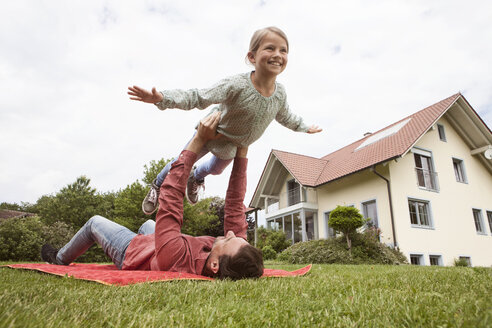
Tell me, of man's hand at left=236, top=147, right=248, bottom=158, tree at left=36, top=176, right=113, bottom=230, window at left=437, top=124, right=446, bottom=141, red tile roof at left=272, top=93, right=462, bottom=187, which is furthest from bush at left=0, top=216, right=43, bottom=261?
window at left=437, top=124, right=446, bottom=141

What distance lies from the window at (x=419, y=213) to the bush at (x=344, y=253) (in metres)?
2.34

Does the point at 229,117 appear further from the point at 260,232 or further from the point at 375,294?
the point at 260,232

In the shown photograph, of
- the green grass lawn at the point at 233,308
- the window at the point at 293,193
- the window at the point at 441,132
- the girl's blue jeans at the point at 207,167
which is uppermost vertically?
the window at the point at 441,132

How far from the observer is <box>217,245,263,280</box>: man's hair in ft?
7.99

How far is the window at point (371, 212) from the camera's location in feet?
41.7

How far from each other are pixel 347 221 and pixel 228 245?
8394 mm

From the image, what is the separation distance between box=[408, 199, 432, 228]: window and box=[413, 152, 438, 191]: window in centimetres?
86

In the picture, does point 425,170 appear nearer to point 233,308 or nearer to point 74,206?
point 233,308

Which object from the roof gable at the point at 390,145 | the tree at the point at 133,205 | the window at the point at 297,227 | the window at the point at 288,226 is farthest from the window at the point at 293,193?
the tree at the point at 133,205

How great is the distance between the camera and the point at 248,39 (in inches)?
130

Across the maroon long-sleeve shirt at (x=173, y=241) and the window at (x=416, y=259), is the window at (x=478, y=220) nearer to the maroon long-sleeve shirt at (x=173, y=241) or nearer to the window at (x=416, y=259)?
the window at (x=416, y=259)

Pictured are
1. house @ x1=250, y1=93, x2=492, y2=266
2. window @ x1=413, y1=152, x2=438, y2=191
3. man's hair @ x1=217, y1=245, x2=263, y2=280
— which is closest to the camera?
man's hair @ x1=217, y1=245, x2=263, y2=280

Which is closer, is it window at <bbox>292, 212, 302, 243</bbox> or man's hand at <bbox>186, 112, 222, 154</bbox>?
man's hand at <bbox>186, 112, 222, 154</bbox>

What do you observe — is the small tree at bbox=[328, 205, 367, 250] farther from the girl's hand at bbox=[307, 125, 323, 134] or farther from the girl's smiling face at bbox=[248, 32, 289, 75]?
the girl's smiling face at bbox=[248, 32, 289, 75]
